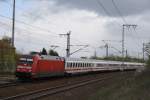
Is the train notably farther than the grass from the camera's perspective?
Yes

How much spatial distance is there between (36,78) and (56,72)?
5757 millimetres

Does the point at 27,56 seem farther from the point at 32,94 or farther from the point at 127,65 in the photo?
the point at 127,65

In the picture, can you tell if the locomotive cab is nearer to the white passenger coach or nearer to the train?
the train

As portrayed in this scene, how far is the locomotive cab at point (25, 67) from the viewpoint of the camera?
3477 centimetres

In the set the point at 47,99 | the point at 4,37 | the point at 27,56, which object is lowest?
the point at 47,99

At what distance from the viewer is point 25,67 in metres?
35.1

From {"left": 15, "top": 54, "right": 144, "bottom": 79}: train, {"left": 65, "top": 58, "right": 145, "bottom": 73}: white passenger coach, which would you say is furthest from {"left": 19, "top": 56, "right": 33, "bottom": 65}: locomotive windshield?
{"left": 65, "top": 58, "right": 145, "bottom": 73}: white passenger coach

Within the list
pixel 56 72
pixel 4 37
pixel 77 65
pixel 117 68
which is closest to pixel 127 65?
pixel 117 68

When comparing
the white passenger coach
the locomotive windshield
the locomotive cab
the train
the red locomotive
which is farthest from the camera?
the white passenger coach

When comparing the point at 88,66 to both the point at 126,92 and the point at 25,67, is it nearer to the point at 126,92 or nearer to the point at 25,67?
the point at 25,67

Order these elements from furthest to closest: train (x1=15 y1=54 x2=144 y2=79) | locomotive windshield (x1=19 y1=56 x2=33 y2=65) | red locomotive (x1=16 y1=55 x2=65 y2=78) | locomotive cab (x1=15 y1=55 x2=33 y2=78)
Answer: locomotive windshield (x1=19 y1=56 x2=33 y2=65)
train (x1=15 y1=54 x2=144 y2=79)
red locomotive (x1=16 y1=55 x2=65 y2=78)
locomotive cab (x1=15 y1=55 x2=33 y2=78)

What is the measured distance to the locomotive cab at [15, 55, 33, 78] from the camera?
114ft

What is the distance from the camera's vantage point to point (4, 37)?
9494cm

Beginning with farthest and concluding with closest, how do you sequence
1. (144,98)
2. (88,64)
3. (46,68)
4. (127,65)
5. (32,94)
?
(127,65) → (88,64) → (46,68) → (32,94) → (144,98)
